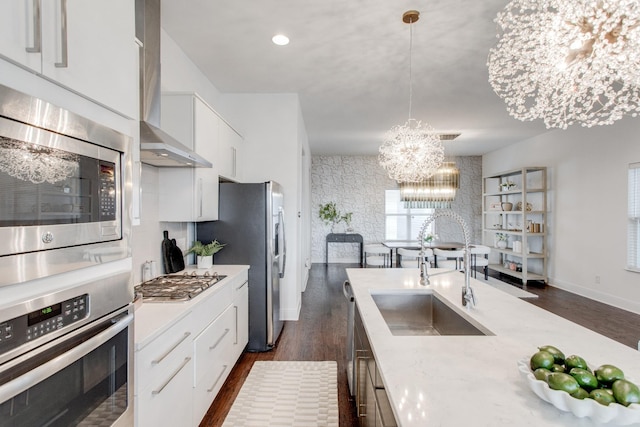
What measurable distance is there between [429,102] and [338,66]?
1.69 metres

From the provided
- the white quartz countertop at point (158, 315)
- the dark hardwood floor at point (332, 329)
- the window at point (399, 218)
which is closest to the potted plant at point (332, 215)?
the window at point (399, 218)

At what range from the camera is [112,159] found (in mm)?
1093

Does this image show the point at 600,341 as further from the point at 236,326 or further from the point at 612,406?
the point at 236,326

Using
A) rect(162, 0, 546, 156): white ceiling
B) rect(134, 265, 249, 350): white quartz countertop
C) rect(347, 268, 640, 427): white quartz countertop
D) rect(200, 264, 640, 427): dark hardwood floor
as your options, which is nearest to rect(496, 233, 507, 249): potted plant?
rect(200, 264, 640, 427): dark hardwood floor

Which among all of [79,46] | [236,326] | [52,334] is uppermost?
[79,46]

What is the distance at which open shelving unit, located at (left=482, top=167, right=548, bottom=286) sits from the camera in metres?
6.00

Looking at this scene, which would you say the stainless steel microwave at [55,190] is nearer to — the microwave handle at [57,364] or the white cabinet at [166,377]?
the microwave handle at [57,364]

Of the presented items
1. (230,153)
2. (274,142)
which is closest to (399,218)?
(274,142)

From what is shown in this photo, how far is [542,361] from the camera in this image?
913mm

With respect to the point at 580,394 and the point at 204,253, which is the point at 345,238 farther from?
the point at 580,394

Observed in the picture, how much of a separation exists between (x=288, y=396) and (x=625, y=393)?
2.17 meters

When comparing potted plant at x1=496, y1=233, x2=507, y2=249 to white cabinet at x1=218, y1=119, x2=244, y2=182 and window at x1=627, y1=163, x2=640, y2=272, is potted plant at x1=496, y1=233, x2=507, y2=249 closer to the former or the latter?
window at x1=627, y1=163, x2=640, y2=272

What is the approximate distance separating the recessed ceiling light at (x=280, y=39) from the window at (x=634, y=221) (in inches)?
191

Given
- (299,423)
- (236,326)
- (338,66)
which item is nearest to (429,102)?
(338,66)
